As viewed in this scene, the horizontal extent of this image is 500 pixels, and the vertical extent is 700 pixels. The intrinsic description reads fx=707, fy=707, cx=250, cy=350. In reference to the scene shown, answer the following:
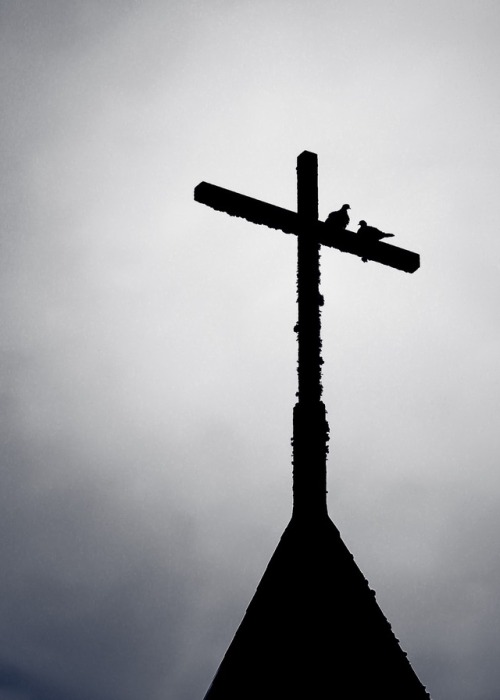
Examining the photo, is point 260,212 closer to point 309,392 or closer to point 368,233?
point 368,233

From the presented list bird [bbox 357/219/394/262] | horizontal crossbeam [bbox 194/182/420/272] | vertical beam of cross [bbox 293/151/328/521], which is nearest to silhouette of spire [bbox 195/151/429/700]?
vertical beam of cross [bbox 293/151/328/521]

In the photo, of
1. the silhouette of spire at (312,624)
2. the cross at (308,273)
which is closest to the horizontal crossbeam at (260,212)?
the cross at (308,273)

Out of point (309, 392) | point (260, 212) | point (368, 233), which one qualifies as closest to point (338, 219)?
point (368, 233)

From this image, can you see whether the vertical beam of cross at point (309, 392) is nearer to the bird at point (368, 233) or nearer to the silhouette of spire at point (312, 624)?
the silhouette of spire at point (312, 624)

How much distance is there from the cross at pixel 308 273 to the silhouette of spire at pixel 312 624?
0.03 feet

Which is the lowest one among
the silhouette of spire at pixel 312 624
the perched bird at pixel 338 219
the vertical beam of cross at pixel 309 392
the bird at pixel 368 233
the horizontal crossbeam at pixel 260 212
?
the silhouette of spire at pixel 312 624

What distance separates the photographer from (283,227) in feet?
20.0

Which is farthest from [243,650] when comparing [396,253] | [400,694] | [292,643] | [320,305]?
[396,253]

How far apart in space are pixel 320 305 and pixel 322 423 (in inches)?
39.7

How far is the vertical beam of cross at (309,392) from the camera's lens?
191 inches

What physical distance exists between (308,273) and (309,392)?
1.07 metres

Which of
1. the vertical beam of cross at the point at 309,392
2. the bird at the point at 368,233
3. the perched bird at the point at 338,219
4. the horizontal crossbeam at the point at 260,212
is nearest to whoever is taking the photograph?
the vertical beam of cross at the point at 309,392

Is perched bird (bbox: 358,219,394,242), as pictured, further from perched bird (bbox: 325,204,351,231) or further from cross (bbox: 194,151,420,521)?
perched bird (bbox: 325,204,351,231)

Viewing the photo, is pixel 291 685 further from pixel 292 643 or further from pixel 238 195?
pixel 238 195
